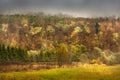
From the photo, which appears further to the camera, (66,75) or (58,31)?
(58,31)

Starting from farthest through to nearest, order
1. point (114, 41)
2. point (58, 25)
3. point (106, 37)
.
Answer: point (58, 25)
point (106, 37)
point (114, 41)

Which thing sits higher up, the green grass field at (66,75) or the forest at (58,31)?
the forest at (58,31)

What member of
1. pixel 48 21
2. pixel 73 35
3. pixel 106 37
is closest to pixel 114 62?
pixel 106 37

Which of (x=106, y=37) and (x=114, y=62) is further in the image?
(x=106, y=37)

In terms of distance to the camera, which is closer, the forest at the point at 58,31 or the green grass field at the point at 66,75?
the green grass field at the point at 66,75

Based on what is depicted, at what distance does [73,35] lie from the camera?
121 m

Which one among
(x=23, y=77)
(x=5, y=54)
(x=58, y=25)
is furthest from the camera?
(x=58, y=25)

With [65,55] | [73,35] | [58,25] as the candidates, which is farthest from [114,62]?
[58,25]

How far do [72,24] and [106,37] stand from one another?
22870 millimetres

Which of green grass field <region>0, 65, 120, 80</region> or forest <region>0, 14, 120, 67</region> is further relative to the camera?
forest <region>0, 14, 120, 67</region>

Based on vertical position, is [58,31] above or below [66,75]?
above

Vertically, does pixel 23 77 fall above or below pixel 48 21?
below

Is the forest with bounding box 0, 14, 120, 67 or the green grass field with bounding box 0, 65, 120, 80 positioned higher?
the forest with bounding box 0, 14, 120, 67

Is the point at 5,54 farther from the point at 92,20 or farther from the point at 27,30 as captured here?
the point at 92,20
